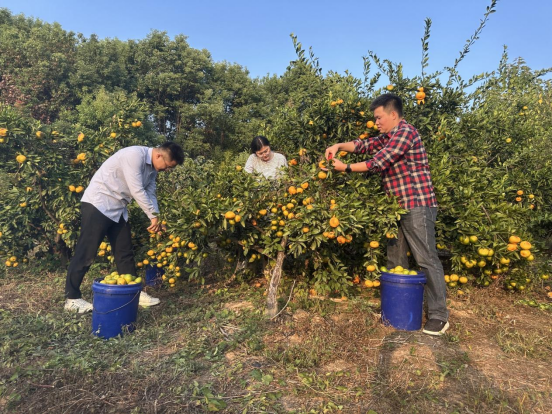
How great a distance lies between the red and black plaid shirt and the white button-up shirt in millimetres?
2279

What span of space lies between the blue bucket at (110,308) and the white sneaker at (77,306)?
2.13ft

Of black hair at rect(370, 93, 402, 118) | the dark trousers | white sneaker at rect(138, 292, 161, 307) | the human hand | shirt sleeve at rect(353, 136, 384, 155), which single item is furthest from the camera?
white sneaker at rect(138, 292, 161, 307)

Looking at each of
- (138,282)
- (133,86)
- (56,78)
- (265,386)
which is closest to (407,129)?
(265,386)

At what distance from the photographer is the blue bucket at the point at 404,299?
10.1ft

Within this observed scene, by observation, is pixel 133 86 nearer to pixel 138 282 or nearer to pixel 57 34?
pixel 57 34

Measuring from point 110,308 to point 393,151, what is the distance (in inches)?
109

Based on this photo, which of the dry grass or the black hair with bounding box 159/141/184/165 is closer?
the dry grass

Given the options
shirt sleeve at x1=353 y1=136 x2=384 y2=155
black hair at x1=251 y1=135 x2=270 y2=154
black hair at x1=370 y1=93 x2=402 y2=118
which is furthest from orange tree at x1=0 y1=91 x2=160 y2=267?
black hair at x1=370 y1=93 x2=402 y2=118

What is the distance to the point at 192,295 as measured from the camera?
4.27 metres

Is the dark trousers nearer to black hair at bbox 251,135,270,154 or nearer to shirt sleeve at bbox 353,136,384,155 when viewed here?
black hair at bbox 251,135,270,154

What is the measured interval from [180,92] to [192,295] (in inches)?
864

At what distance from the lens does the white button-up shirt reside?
3.60 m

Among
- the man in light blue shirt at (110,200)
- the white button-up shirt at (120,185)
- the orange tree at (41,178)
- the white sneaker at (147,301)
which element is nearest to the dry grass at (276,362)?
the white sneaker at (147,301)

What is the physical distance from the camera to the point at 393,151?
3.05 metres
